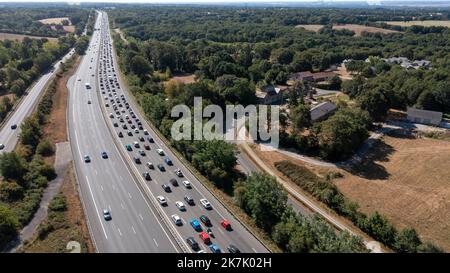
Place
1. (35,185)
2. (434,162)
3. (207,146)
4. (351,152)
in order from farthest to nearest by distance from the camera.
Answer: (351,152) → (434,162) → (207,146) → (35,185)

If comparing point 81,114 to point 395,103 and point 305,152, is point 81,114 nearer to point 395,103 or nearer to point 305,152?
point 305,152

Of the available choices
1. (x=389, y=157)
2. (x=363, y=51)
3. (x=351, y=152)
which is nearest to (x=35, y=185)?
(x=351, y=152)

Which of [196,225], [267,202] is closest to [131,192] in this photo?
[196,225]

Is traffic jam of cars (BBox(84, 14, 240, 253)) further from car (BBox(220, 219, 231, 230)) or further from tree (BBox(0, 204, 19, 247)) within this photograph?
tree (BBox(0, 204, 19, 247))

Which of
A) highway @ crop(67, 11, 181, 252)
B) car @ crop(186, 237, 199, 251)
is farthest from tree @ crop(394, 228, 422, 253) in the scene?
highway @ crop(67, 11, 181, 252)

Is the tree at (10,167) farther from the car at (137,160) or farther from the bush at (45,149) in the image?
the car at (137,160)

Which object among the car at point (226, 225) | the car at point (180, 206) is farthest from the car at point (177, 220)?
the car at point (226, 225)
